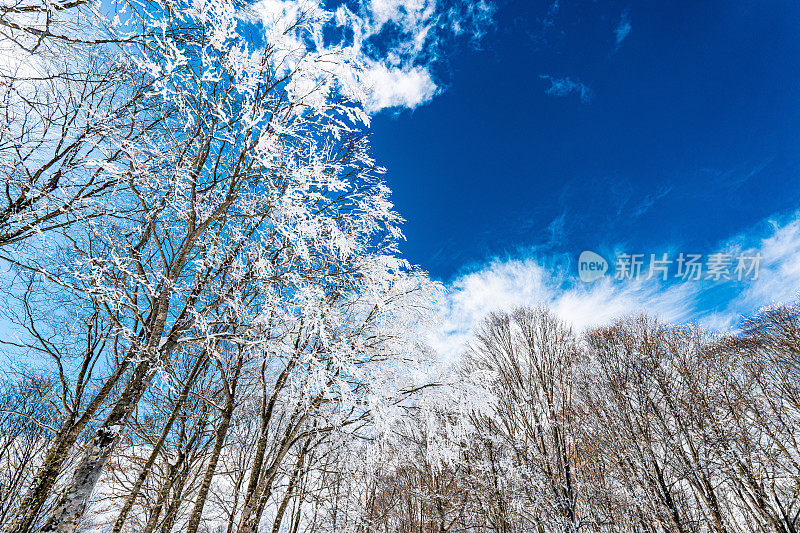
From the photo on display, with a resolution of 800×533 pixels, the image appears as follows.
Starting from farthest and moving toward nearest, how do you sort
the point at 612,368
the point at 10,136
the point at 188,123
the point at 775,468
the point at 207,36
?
1. the point at 612,368
2. the point at 775,468
3. the point at 188,123
4. the point at 207,36
5. the point at 10,136

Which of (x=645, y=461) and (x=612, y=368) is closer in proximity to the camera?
(x=645, y=461)

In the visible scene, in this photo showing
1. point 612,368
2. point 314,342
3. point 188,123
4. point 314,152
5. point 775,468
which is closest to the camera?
point 188,123

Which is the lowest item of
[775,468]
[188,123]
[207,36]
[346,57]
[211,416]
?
[775,468]

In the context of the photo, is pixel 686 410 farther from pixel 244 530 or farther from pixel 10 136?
pixel 10 136

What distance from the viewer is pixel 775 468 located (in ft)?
32.3

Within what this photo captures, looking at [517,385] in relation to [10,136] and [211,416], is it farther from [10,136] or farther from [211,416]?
[10,136]

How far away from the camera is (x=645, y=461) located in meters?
9.23

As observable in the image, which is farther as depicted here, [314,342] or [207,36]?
[314,342]

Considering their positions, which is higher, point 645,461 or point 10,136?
point 10,136

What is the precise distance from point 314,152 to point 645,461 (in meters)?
12.1

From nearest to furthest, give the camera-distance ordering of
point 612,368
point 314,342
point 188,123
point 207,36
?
point 207,36 < point 188,123 < point 314,342 < point 612,368

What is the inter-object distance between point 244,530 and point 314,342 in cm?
328

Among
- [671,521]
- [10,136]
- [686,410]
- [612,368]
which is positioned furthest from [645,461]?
[10,136]

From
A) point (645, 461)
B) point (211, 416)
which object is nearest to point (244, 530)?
point (211, 416)
